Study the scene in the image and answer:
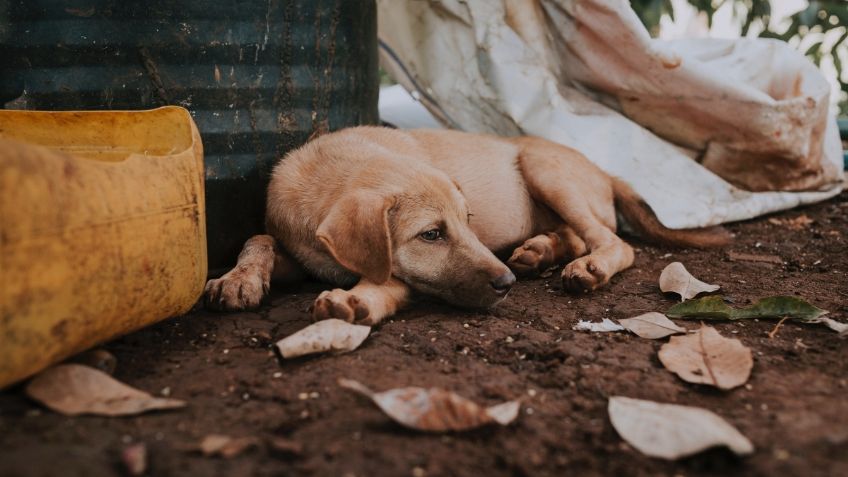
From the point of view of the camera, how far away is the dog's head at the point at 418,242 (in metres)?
2.69

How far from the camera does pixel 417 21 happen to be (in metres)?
4.72

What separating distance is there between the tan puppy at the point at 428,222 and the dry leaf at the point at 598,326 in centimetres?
33

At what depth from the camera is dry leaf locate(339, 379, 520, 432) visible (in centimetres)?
175

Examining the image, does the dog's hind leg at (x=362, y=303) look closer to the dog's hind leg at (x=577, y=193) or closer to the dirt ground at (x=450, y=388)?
the dirt ground at (x=450, y=388)

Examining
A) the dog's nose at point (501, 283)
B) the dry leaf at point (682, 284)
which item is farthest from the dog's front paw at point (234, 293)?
the dry leaf at point (682, 284)

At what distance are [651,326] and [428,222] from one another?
0.96 m

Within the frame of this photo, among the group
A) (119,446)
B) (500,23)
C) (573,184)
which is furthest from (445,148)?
(119,446)

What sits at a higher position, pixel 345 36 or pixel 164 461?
pixel 345 36

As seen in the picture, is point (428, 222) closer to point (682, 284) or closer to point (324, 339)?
point (324, 339)

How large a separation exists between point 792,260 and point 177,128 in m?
3.12

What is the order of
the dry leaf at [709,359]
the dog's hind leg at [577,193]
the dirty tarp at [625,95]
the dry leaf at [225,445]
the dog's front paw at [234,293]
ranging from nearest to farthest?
the dry leaf at [225,445]
the dry leaf at [709,359]
the dog's front paw at [234,293]
the dog's hind leg at [577,193]
the dirty tarp at [625,95]

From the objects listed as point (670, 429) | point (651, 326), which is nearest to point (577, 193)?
point (651, 326)

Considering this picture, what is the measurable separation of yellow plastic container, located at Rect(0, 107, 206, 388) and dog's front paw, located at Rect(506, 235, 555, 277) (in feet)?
5.22

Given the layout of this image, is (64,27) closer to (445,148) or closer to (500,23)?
(445,148)
